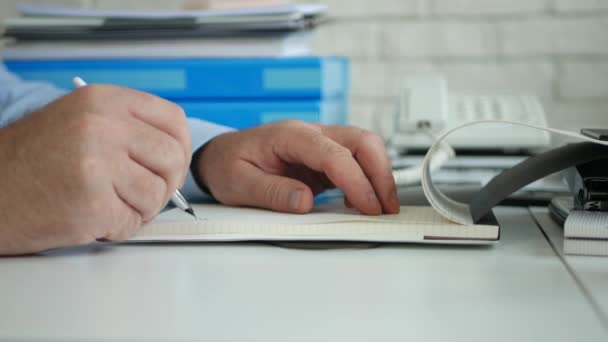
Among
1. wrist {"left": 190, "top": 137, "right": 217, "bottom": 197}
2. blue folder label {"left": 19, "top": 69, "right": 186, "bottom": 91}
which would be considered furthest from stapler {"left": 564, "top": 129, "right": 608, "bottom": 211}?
blue folder label {"left": 19, "top": 69, "right": 186, "bottom": 91}

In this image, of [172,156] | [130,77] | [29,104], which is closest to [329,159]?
[172,156]

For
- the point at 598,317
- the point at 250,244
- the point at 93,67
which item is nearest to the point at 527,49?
the point at 93,67

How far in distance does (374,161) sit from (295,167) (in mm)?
110

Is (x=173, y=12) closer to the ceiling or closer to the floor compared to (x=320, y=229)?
closer to the ceiling

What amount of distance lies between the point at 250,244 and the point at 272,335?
0.24 metres

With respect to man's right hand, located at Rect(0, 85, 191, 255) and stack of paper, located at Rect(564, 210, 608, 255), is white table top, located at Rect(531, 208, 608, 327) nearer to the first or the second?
stack of paper, located at Rect(564, 210, 608, 255)

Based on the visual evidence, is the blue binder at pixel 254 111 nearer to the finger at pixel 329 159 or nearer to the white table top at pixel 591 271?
the finger at pixel 329 159

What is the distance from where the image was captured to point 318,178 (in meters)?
0.80

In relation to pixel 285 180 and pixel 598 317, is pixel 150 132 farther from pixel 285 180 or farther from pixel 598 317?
pixel 598 317

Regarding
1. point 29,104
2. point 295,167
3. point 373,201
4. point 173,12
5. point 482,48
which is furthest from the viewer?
point 482,48

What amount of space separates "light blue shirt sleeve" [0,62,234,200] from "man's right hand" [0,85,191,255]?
251 mm

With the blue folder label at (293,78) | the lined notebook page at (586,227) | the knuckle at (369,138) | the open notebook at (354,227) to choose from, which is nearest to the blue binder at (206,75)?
the blue folder label at (293,78)

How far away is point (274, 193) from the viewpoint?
71cm

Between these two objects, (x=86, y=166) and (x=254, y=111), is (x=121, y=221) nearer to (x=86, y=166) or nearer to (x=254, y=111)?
(x=86, y=166)
